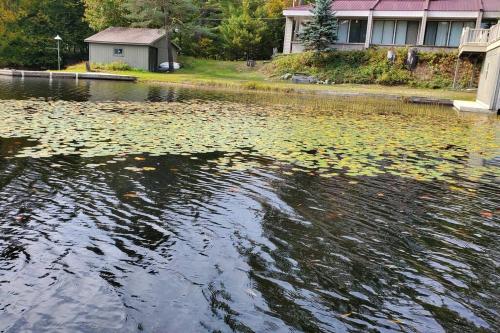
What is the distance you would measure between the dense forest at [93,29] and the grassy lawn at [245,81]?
3082mm

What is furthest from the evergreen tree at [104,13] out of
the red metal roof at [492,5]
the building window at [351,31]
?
the red metal roof at [492,5]

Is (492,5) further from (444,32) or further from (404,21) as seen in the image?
(404,21)

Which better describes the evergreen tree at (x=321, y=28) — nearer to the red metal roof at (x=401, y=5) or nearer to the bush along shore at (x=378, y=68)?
the bush along shore at (x=378, y=68)

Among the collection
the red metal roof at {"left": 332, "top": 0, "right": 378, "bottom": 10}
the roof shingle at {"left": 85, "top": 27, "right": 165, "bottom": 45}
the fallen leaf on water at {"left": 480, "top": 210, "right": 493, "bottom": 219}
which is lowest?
the fallen leaf on water at {"left": 480, "top": 210, "right": 493, "bottom": 219}

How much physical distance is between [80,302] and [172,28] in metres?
38.2

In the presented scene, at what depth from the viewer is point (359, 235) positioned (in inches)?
212

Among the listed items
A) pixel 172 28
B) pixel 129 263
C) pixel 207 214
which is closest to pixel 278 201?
pixel 207 214

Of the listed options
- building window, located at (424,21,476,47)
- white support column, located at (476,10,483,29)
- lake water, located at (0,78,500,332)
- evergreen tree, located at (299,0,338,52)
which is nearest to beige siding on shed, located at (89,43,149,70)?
evergreen tree, located at (299,0,338,52)

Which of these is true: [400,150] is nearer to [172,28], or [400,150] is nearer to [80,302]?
[80,302]

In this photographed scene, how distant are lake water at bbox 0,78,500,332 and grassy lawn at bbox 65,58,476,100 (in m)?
18.0

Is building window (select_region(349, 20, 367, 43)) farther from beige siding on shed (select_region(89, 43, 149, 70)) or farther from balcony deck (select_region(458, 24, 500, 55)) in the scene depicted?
beige siding on shed (select_region(89, 43, 149, 70))

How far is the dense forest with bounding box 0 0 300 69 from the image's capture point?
1743 inches

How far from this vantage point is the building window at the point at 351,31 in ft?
130

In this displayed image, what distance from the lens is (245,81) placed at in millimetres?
31734
